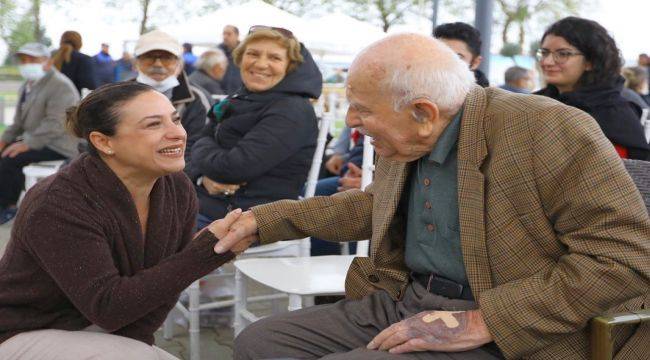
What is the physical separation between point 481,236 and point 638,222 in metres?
0.37

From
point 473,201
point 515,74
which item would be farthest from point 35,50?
point 473,201

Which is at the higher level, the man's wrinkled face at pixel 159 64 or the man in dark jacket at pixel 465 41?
the man in dark jacket at pixel 465 41

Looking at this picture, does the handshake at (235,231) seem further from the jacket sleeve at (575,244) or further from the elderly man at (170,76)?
the elderly man at (170,76)

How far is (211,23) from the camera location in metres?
15.2

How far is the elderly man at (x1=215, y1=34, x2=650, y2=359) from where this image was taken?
5.75 ft

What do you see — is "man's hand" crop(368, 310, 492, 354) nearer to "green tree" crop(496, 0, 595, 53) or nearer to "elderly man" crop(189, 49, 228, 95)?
"elderly man" crop(189, 49, 228, 95)

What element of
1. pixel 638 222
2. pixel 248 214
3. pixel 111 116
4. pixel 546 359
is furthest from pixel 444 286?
pixel 111 116

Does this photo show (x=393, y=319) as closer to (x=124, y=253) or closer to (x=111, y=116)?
(x=124, y=253)

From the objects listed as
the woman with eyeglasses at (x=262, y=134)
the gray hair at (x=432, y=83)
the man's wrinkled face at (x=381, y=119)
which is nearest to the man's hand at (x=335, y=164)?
the woman with eyeglasses at (x=262, y=134)

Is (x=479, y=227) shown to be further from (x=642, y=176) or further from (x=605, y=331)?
(x=642, y=176)

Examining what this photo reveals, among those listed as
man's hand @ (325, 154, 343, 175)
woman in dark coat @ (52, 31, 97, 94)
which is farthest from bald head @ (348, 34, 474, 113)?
woman in dark coat @ (52, 31, 97, 94)

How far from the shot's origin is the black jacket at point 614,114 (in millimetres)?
3500

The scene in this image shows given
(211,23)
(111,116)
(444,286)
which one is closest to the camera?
(444,286)

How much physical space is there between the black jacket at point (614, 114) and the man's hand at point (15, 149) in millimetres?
5176
